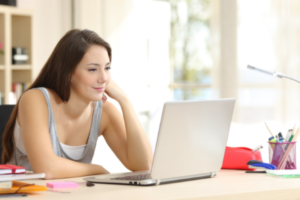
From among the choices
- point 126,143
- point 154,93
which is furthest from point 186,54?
point 126,143

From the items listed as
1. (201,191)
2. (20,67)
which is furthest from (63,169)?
(20,67)

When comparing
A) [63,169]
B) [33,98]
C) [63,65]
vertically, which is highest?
[63,65]

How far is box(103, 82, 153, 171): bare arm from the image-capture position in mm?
1671

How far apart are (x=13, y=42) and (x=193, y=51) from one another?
227 centimetres

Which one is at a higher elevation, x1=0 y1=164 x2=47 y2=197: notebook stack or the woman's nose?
the woman's nose

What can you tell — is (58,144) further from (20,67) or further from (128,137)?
(20,67)

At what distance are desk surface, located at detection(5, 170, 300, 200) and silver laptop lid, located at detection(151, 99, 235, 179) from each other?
0.05m

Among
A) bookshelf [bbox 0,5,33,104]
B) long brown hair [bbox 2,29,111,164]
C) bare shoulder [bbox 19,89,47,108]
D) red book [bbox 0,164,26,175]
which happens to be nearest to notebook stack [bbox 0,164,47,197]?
red book [bbox 0,164,26,175]

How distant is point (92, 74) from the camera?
1.58m

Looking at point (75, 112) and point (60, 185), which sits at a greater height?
point (75, 112)

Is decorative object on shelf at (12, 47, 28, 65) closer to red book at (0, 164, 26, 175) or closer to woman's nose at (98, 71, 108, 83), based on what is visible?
woman's nose at (98, 71, 108, 83)

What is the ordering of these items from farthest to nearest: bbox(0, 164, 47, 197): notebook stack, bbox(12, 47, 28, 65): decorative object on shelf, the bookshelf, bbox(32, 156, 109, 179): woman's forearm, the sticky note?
bbox(12, 47, 28, 65): decorative object on shelf < the bookshelf < bbox(32, 156, 109, 179): woman's forearm < the sticky note < bbox(0, 164, 47, 197): notebook stack

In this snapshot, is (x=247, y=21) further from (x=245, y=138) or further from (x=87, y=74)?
(x=87, y=74)

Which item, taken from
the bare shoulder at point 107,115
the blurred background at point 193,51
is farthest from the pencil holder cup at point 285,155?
the blurred background at point 193,51
